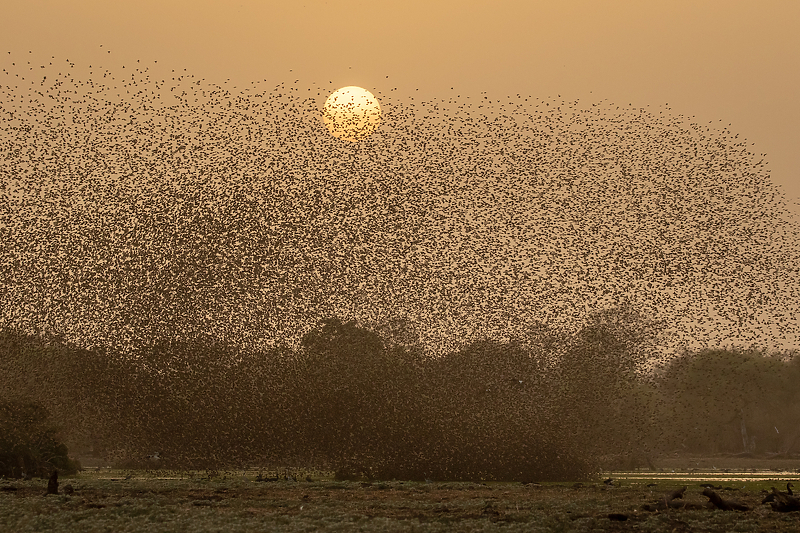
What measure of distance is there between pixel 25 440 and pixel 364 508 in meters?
22.0

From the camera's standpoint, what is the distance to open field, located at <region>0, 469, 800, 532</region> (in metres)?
22.9

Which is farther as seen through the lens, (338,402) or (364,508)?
(338,402)

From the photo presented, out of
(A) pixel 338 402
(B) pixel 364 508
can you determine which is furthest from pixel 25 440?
(B) pixel 364 508

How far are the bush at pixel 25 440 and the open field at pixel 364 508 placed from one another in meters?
5.86

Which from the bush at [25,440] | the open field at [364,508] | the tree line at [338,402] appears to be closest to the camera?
the open field at [364,508]

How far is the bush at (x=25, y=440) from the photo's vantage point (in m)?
41.4

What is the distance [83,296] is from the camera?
44406mm

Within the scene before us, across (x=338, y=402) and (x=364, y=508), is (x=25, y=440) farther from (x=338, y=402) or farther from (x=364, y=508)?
(x=364, y=508)

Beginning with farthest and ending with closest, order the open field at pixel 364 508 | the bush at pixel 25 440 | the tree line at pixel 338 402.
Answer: the tree line at pixel 338 402
the bush at pixel 25 440
the open field at pixel 364 508

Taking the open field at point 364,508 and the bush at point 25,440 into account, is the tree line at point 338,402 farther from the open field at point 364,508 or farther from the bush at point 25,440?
the open field at point 364,508

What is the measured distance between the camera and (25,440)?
4175cm

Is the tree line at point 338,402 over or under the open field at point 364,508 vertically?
over

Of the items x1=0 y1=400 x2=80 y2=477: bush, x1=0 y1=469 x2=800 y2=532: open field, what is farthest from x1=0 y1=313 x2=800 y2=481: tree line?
x1=0 y1=469 x2=800 y2=532: open field

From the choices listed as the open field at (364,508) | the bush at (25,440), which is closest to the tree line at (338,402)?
the bush at (25,440)
